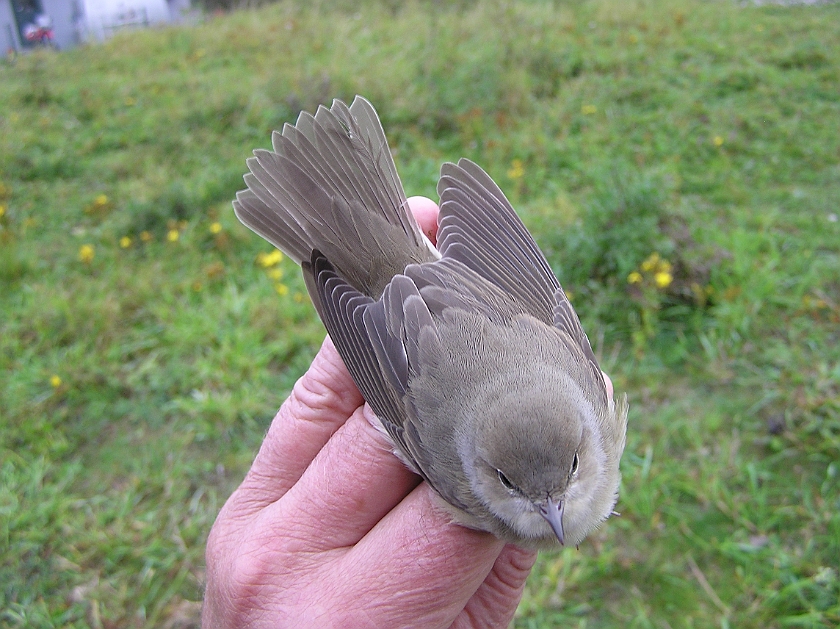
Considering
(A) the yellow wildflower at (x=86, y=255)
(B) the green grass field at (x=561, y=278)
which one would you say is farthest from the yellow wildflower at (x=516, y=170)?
(A) the yellow wildflower at (x=86, y=255)

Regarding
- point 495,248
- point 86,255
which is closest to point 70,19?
point 86,255

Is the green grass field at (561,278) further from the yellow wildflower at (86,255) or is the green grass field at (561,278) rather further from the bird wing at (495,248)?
the bird wing at (495,248)

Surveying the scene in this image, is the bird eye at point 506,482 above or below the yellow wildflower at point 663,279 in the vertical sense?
above

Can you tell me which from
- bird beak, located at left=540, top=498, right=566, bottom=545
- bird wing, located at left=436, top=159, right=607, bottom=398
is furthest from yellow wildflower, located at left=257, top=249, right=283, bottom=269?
bird beak, located at left=540, top=498, right=566, bottom=545

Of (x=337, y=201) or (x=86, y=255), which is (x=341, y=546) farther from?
(x=86, y=255)

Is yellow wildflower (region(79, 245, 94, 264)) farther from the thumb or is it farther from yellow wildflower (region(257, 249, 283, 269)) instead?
the thumb

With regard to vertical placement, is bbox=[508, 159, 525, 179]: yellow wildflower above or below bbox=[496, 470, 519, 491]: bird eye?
below

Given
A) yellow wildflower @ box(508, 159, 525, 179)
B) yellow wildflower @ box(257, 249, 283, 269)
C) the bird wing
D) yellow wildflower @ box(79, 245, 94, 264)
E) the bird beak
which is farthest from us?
yellow wildflower @ box(508, 159, 525, 179)
